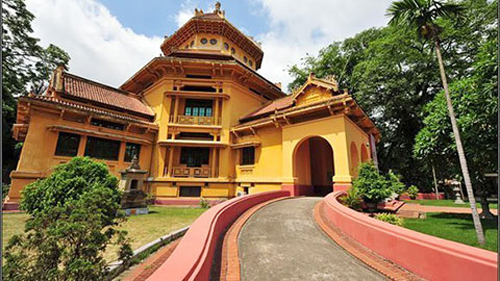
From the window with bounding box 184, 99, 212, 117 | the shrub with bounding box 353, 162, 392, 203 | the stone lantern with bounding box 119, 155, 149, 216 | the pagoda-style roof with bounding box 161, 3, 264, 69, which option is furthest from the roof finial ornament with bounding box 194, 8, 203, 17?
the shrub with bounding box 353, 162, 392, 203

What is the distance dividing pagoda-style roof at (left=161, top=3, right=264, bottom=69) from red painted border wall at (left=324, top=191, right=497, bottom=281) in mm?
18977

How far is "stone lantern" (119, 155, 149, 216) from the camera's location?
10.5m

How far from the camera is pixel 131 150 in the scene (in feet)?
49.6

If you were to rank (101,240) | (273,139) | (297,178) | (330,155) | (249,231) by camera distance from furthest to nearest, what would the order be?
(330,155)
(273,139)
(297,178)
(249,231)
(101,240)

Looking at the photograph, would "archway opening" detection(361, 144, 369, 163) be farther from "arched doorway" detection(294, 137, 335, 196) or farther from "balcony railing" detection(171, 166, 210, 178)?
"balcony railing" detection(171, 166, 210, 178)

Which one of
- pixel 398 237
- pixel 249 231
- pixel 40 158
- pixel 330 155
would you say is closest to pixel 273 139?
pixel 330 155

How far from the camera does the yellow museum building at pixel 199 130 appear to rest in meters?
11.9

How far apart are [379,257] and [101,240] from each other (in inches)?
223

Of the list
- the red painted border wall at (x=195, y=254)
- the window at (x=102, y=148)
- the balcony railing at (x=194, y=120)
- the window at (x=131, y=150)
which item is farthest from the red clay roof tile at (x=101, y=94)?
the red painted border wall at (x=195, y=254)

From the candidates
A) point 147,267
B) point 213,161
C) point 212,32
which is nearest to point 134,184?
point 213,161

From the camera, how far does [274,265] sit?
4.36 m

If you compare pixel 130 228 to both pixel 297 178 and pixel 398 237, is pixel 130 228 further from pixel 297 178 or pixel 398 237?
pixel 297 178

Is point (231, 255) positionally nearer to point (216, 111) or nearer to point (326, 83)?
point (326, 83)

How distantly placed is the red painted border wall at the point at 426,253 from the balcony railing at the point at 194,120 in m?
13.1
